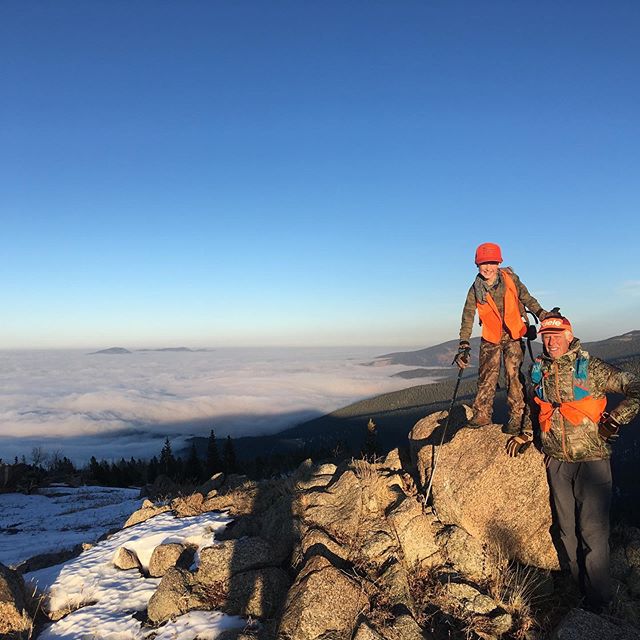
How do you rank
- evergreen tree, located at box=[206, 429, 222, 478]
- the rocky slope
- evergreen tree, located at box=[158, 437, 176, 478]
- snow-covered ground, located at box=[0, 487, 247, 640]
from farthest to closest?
1. evergreen tree, located at box=[158, 437, 176, 478]
2. evergreen tree, located at box=[206, 429, 222, 478]
3. snow-covered ground, located at box=[0, 487, 247, 640]
4. the rocky slope

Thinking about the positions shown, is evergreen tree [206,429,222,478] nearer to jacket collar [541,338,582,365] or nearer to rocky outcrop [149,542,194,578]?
rocky outcrop [149,542,194,578]

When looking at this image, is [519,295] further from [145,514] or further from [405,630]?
[145,514]

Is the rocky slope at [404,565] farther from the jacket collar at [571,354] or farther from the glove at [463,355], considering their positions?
the jacket collar at [571,354]

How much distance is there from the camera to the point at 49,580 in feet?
28.0

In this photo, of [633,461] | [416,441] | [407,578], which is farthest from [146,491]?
[633,461]

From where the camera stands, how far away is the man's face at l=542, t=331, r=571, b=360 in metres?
5.84

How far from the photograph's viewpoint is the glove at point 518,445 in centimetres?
675

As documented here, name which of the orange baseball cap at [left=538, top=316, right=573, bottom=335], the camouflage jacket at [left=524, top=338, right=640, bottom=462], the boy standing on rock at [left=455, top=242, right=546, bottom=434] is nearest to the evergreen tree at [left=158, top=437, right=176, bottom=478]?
the boy standing on rock at [left=455, top=242, right=546, bottom=434]

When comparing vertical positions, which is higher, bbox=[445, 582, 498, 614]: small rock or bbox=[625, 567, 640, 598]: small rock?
bbox=[445, 582, 498, 614]: small rock

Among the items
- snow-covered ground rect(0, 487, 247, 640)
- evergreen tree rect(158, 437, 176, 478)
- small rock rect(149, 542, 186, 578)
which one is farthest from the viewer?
evergreen tree rect(158, 437, 176, 478)

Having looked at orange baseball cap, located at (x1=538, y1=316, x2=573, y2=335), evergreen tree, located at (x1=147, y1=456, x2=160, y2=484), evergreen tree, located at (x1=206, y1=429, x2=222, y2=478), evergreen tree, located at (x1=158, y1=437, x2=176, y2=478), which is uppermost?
orange baseball cap, located at (x1=538, y1=316, x2=573, y2=335)

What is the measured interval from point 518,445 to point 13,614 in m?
7.93

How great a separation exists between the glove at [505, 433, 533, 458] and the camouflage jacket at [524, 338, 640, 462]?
2.48ft

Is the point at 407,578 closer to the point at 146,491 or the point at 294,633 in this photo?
the point at 294,633
